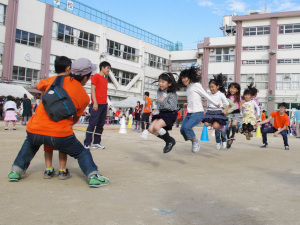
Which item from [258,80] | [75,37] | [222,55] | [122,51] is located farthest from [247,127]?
[222,55]

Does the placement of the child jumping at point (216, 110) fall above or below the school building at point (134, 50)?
below

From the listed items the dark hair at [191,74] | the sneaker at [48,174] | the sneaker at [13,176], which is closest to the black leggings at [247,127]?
the dark hair at [191,74]

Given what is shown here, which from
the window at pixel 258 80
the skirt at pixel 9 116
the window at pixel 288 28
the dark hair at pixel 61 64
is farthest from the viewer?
the window at pixel 258 80

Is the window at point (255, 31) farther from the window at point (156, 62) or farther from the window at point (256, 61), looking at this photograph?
the window at point (156, 62)

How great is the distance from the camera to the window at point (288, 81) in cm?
3619

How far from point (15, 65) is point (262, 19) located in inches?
1136

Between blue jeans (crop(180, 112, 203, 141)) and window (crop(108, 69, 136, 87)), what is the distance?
3446 centimetres

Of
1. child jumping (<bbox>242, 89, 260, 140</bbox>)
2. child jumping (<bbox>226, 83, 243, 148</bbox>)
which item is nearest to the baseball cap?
child jumping (<bbox>226, 83, 243, 148</bbox>)

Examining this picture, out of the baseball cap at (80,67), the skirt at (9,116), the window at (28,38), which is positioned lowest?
the skirt at (9,116)

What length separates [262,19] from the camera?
3831 cm

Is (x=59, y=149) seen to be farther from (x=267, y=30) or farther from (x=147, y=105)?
(x=267, y=30)

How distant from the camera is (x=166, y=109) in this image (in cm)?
549

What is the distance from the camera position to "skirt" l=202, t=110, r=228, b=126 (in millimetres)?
7047

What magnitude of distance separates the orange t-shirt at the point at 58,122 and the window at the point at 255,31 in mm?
38712
